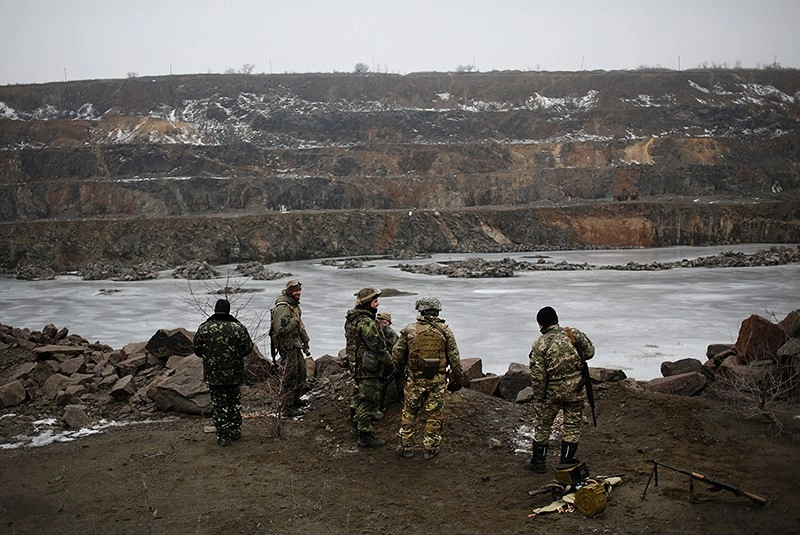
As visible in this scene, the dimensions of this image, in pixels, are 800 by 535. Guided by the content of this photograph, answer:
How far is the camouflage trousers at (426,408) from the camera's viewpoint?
630cm

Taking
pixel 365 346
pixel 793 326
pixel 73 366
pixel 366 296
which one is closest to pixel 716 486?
pixel 365 346

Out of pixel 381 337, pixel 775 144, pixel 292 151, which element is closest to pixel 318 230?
pixel 292 151

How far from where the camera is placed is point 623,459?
6121 millimetres

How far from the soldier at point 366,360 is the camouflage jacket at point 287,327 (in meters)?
0.81

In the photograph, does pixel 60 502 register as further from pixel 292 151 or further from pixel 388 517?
pixel 292 151

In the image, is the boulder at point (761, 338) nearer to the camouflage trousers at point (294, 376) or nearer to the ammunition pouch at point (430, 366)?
the ammunition pouch at point (430, 366)

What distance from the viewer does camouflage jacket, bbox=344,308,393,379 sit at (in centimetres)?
673

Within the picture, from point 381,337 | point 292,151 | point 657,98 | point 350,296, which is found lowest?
point 350,296

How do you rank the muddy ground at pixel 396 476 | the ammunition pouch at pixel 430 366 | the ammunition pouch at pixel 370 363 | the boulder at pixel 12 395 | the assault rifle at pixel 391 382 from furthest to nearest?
the boulder at pixel 12 395 < the assault rifle at pixel 391 382 < the ammunition pouch at pixel 370 363 < the ammunition pouch at pixel 430 366 < the muddy ground at pixel 396 476

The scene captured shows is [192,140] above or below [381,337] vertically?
above

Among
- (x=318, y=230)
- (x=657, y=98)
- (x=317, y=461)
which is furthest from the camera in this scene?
(x=657, y=98)

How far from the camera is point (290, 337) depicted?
753cm

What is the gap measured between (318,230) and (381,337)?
114ft

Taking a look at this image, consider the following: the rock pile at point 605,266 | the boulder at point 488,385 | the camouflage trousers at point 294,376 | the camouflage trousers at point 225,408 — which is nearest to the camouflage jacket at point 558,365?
the boulder at point 488,385
